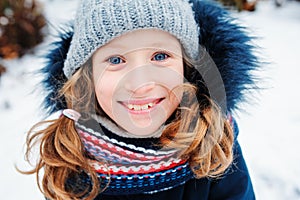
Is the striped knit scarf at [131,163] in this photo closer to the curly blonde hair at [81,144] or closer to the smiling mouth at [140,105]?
the curly blonde hair at [81,144]

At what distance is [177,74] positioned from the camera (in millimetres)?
1238

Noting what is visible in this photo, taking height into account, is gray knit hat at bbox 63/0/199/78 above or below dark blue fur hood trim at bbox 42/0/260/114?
above

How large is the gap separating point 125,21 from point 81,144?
443 mm

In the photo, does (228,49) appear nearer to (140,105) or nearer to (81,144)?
(140,105)

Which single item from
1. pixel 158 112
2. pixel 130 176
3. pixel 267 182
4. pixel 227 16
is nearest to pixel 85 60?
pixel 158 112

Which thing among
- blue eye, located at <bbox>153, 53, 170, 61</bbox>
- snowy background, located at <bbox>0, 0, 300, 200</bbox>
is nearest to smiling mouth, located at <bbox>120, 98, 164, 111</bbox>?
blue eye, located at <bbox>153, 53, 170, 61</bbox>

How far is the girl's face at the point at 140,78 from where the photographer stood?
3.84ft

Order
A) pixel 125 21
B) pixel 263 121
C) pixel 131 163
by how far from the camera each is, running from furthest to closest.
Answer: pixel 263 121
pixel 131 163
pixel 125 21

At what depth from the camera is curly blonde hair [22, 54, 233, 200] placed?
4.36ft

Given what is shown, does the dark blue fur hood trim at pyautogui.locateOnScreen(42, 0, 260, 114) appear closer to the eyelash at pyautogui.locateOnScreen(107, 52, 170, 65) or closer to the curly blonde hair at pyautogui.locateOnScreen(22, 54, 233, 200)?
the curly blonde hair at pyautogui.locateOnScreen(22, 54, 233, 200)

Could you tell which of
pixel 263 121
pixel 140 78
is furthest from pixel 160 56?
pixel 263 121

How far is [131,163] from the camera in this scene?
4.40 feet

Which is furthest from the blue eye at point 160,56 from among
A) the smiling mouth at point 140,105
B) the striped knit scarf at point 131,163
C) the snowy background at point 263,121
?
the snowy background at point 263,121

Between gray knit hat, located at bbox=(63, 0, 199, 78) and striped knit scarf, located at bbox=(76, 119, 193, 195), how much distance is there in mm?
247
